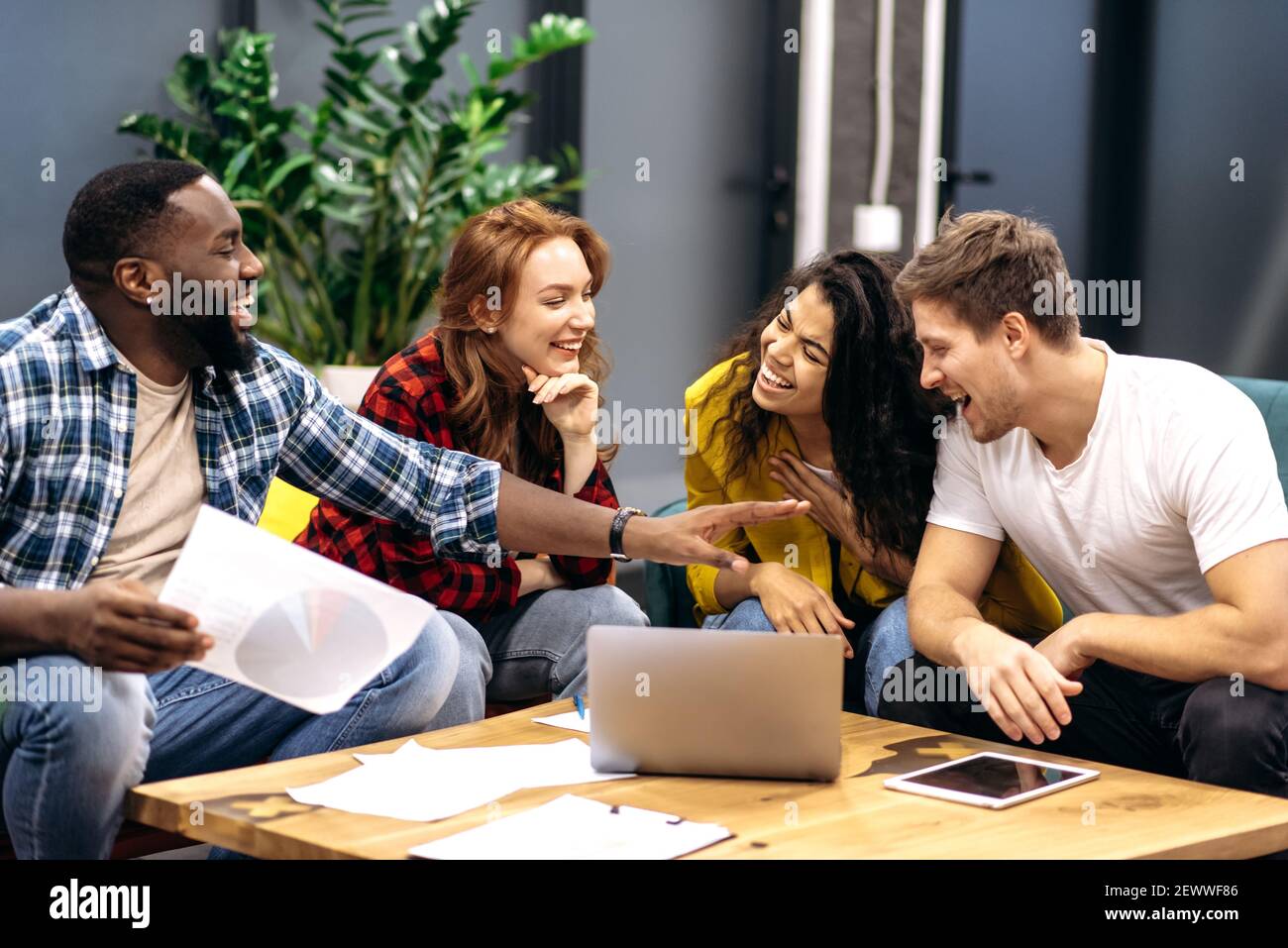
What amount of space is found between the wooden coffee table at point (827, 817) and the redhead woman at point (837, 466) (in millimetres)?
633

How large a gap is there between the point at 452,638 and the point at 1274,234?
12.3 feet

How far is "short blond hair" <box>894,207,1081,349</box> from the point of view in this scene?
2.19 metres

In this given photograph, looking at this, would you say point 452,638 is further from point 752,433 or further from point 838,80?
point 838,80

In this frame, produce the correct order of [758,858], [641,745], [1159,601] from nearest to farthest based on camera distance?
[758,858] < [641,745] < [1159,601]

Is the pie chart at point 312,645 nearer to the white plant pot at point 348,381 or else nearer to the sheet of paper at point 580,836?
the sheet of paper at point 580,836

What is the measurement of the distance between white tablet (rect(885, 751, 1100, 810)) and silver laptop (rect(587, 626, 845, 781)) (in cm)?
11

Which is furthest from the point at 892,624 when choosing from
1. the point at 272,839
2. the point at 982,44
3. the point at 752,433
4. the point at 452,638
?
the point at 982,44

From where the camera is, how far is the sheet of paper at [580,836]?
1.47 meters

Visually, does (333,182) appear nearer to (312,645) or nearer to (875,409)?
(875,409)

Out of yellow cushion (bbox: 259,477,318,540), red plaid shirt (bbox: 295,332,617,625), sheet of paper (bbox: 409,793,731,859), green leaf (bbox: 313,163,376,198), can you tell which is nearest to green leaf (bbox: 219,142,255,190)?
green leaf (bbox: 313,163,376,198)

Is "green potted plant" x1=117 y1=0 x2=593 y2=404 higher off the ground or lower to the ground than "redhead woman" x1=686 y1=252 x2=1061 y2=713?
higher

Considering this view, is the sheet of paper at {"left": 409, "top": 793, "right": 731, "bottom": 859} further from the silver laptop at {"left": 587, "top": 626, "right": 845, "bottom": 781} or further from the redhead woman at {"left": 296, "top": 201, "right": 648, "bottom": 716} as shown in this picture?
the redhead woman at {"left": 296, "top": 201, "right": 648, "bottom": 716}

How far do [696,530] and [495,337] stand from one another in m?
0.66

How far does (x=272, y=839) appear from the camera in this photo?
1526 millimetres
